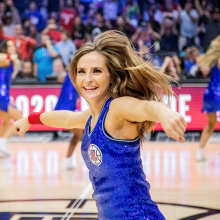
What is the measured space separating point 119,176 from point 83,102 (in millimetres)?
6432

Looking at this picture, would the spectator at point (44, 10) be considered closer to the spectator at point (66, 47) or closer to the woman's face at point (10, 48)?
the spectator at point (66, 47)

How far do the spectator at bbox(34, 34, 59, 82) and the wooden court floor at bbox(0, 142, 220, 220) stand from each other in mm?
2548

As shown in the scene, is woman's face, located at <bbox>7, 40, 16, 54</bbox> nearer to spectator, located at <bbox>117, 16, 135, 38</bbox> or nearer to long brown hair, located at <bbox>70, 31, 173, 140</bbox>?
spectator, located at <bbox>117, 16, 135, 38</bbox>

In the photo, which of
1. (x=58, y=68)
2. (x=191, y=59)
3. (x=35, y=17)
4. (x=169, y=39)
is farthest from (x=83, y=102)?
(x=35, y=17)

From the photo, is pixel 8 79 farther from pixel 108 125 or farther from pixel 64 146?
pixel 108 125

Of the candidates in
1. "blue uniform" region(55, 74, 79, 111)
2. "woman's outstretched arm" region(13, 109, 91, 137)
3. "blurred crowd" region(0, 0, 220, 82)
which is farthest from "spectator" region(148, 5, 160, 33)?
"woman's outstretched arm" region(13, 109, 91, 137)

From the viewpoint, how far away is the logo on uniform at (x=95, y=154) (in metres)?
1.76

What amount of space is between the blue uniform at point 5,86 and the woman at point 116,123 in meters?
4.93

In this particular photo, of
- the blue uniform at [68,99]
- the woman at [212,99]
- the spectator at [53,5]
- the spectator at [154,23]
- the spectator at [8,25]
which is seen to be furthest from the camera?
the spectator at [53,5]

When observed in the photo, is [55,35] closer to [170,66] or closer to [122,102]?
[170,66]

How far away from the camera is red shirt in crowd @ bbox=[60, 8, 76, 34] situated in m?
10.9

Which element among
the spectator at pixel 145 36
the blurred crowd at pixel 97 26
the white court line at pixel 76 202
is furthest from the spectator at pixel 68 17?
the white court line at pixel 76 202

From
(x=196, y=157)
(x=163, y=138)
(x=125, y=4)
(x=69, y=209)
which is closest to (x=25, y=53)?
(x=125, y=4)

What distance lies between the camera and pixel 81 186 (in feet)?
15.0
